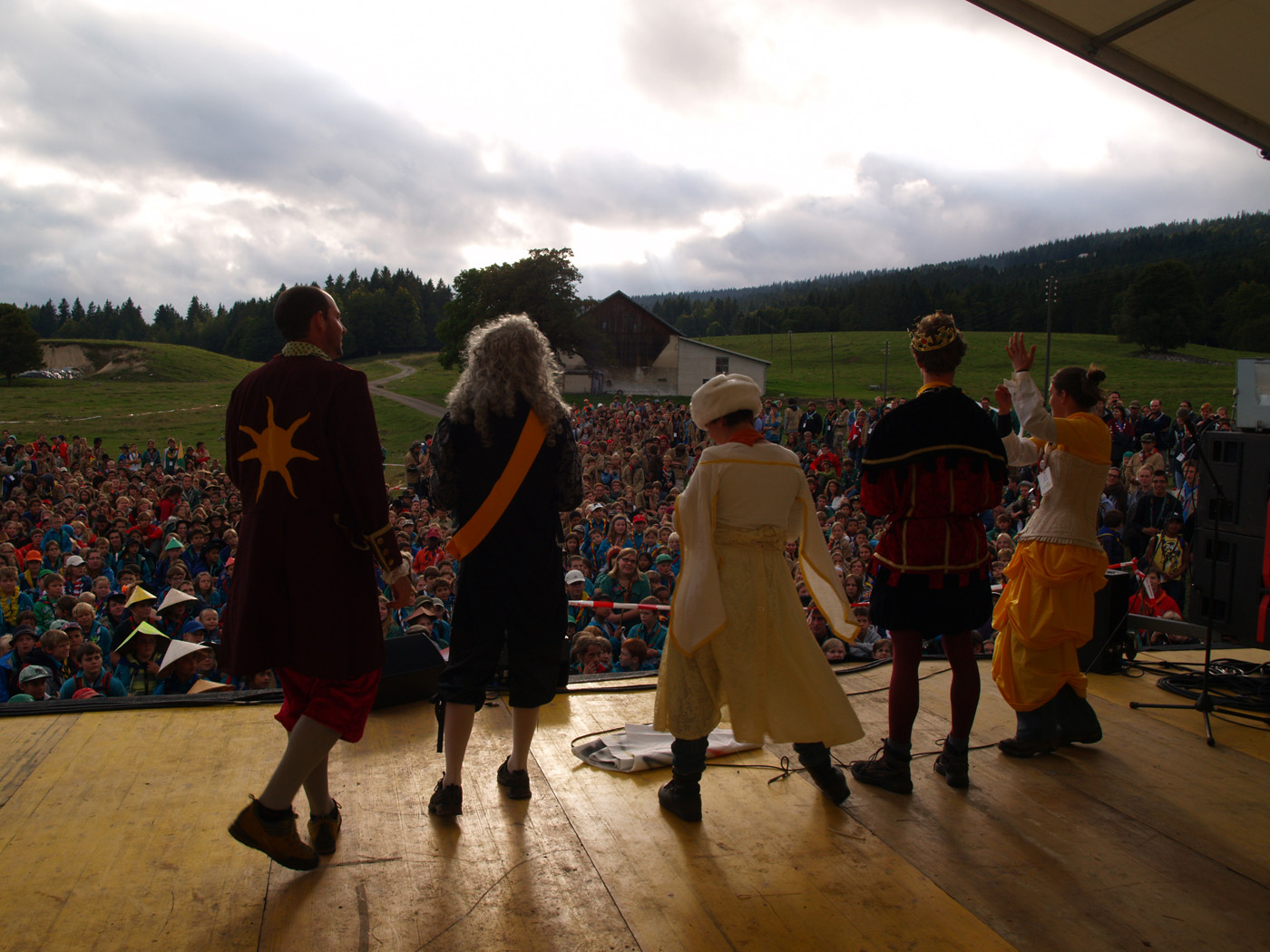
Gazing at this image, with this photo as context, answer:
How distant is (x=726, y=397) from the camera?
9.47ft

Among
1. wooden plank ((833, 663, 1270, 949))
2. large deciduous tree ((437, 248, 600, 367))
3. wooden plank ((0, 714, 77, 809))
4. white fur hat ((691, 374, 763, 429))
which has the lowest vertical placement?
wooden plank ((0, 714, 77, 809))

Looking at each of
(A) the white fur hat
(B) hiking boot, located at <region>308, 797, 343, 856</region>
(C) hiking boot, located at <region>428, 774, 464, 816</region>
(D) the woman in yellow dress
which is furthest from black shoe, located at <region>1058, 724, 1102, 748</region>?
(B) hiking boot, located at <region>308, 797, 343, 856</region>

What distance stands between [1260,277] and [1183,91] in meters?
67.8

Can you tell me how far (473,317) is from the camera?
1924 inches

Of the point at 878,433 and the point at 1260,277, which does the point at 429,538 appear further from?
the point at 1260,277

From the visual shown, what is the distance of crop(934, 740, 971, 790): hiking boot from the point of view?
124 inches

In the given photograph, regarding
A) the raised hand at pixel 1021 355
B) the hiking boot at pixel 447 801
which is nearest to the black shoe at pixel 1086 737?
the raised hand at pixel 1021 355

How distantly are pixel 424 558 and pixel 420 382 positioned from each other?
47.2m

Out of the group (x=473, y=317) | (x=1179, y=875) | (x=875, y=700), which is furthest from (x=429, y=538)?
(x=473, y=317)

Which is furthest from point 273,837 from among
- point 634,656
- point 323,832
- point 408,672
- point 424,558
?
point 424,558

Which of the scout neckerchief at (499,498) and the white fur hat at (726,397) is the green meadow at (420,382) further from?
the white fur hat at (726,397)

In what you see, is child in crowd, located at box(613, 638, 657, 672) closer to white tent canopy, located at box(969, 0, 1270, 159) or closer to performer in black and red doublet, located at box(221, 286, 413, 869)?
performer in black and red doublet, located at box(221, 286, 413, 869)

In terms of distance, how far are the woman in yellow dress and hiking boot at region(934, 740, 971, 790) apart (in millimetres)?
445

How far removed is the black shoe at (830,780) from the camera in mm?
2943
